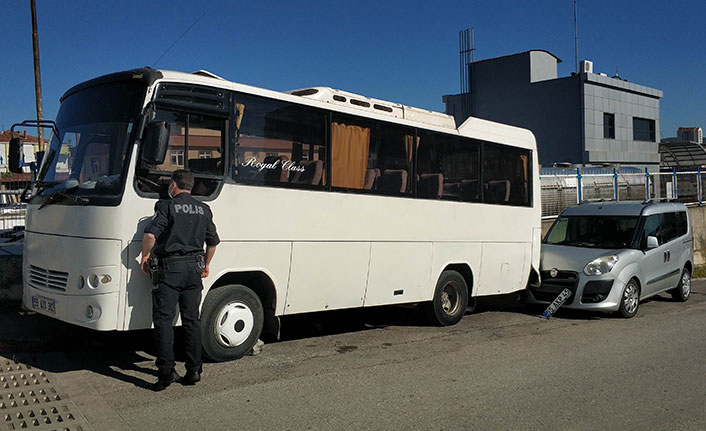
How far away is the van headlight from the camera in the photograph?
10562 millimetres

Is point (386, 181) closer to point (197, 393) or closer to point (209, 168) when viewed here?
point (209, 168)

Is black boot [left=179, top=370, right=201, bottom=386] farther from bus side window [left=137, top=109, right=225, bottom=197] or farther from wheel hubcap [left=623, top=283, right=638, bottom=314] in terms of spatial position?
wheel hubcap [left=623, top=283, right=638, bottom=314]

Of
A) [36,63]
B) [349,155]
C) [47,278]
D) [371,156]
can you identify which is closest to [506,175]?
[371,156]

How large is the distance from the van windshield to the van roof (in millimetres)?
102

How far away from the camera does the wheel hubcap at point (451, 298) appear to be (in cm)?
994

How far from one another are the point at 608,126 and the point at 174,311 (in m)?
34.1

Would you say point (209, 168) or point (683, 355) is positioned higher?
point (209, 168)

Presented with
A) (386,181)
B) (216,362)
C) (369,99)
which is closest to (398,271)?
(386,181)

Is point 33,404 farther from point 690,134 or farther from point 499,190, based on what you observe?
point 690,134

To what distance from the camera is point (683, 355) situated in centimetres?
783

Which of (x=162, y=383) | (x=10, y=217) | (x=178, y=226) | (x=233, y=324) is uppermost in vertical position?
(x=10, y=217)

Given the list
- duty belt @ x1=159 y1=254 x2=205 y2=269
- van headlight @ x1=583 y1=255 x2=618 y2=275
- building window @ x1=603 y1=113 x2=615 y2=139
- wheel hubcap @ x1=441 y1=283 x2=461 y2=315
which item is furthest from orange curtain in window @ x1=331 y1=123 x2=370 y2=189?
building window @ x1=603 y1=113 x2=615 y2=139

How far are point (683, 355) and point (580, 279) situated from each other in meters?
2.92

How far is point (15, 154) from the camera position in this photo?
7164mm
